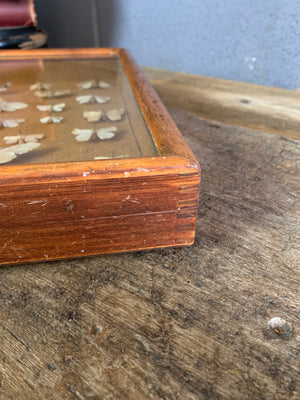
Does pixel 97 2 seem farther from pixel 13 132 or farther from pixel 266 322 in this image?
pixel 266 322

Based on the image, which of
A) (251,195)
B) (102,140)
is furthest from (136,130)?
(251,195)

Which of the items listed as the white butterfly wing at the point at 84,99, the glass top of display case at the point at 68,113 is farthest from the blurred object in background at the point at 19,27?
the white butterfly wing at the point at 84,99

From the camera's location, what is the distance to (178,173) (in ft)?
2.00

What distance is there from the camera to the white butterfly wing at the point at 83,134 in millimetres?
771

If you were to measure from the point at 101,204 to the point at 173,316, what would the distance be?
0.22 m

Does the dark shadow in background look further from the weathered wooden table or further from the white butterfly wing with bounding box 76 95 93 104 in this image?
the weathered wooden table

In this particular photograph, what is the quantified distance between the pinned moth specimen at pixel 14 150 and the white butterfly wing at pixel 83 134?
0.28 ft

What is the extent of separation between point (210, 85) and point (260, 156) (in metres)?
0.83

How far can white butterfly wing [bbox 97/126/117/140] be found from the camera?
776mm

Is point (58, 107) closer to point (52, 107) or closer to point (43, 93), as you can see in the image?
point (52, 107)

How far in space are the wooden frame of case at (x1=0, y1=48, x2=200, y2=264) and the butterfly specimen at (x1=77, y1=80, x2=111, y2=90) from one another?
0.46 m

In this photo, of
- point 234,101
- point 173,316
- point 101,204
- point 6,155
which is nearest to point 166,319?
point 173,316

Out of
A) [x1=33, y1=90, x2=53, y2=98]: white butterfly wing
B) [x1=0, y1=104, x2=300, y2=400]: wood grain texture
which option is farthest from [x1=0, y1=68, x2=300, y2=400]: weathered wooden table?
[x1=33, y1=90, x2=53, y2=98]: white butterfly wing

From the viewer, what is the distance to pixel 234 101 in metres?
1.57
